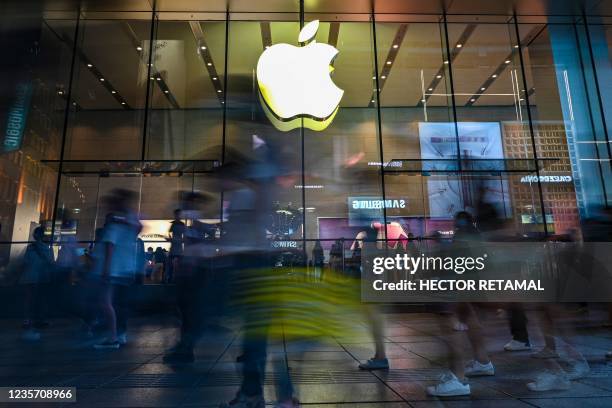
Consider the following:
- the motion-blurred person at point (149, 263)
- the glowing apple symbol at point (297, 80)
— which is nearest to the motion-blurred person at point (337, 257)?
the glowing apple symbol at point (297, 80)

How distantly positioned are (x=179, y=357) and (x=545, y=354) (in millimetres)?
3503

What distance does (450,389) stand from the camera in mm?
2699

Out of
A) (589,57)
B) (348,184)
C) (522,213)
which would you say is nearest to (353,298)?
(348,184)

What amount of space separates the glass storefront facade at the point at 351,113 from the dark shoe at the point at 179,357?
433cm

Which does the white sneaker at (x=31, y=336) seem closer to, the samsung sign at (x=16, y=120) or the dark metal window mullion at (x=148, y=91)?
the samsung sign at (x=16, y=120)

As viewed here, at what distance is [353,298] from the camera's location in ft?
24.2

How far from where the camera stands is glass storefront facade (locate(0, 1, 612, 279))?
28.9ft

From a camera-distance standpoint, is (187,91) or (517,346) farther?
(187,91)

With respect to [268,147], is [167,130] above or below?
above

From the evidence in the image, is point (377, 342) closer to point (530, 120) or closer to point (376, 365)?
point (376, 365)

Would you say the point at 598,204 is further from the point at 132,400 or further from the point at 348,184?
the point at 132,400

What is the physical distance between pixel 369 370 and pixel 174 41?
9182 mm

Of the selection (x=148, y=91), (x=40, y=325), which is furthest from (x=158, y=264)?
(x=148, y=91)

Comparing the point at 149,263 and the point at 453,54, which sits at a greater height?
the point at 453,54
